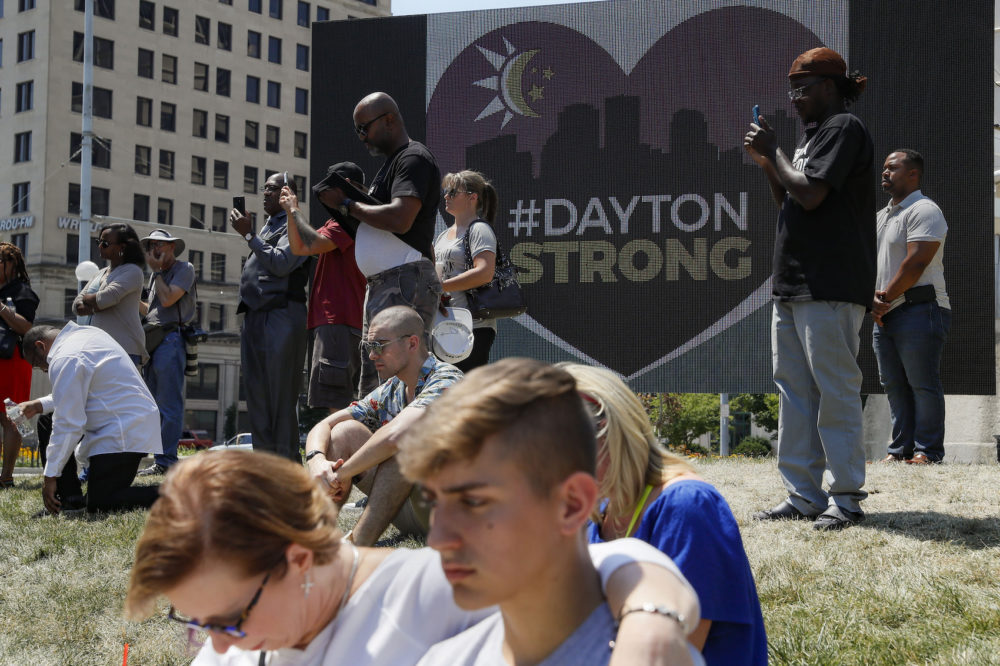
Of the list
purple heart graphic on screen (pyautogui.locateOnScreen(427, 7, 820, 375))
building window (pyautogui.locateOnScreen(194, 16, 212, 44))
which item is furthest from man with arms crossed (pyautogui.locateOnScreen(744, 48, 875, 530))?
building window (pyautogui.locateOnScreen(194, 16, 212, 44))

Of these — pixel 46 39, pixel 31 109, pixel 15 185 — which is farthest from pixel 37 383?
pixel 46 39

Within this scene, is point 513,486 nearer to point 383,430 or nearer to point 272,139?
point 383,430

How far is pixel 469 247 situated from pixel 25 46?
2234 inches

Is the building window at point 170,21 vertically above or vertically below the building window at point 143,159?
above

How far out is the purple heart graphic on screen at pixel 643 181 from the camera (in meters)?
11.4

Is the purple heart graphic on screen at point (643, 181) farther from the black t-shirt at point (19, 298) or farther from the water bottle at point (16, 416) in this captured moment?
the water bottle at point (16, 416)

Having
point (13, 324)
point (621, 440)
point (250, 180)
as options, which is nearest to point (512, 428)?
point (621, 440)

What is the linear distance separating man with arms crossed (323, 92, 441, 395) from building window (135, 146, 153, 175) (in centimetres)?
5560

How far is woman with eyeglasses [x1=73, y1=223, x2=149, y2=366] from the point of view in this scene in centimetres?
679

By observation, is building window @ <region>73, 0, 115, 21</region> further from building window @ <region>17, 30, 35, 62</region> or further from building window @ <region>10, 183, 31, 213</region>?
building window @ <region>10, 183, 31, 213</region>

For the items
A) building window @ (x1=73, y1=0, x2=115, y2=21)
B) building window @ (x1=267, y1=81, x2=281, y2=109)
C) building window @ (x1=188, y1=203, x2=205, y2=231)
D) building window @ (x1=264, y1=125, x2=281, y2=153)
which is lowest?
building window @ (x1=188, y1=203, x2=205, y2=231)

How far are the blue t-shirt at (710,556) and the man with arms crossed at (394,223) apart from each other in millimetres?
2784

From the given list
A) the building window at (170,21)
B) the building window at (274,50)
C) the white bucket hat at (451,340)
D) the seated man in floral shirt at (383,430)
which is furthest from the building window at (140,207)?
the seated man in floral shirt at (383,430)

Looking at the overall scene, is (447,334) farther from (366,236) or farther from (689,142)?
(689,142)
